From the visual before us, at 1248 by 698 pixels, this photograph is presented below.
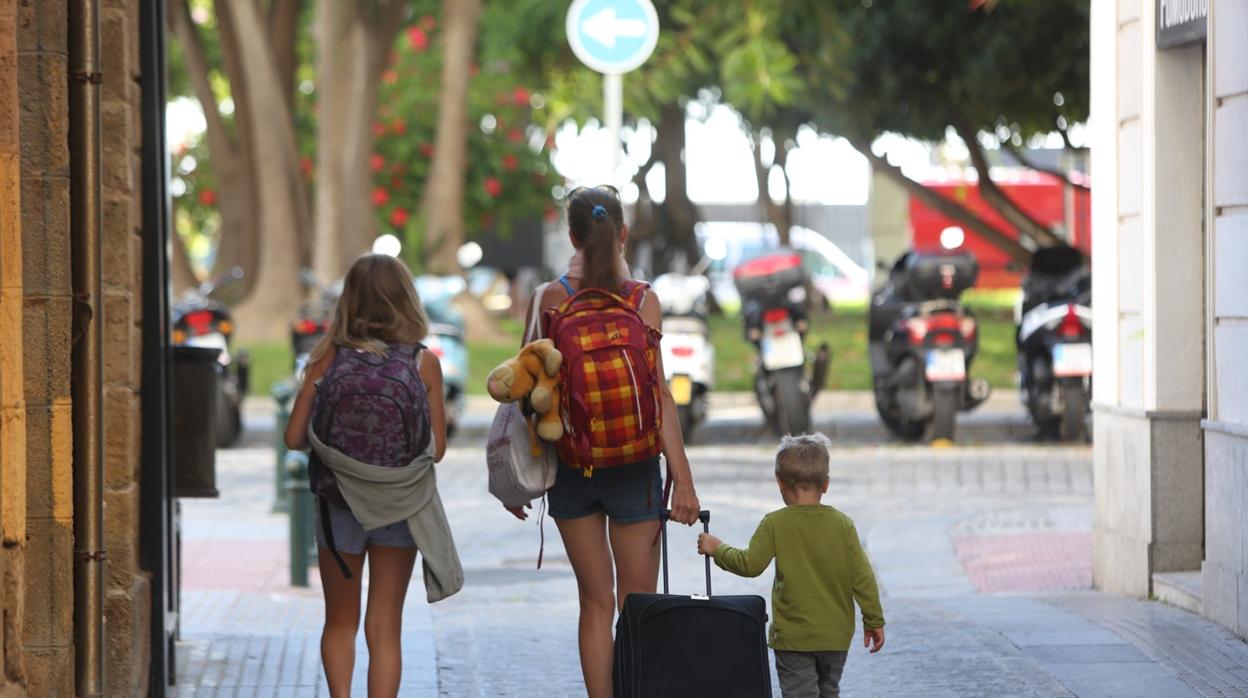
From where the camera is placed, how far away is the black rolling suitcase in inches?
232

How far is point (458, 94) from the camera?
26.1m

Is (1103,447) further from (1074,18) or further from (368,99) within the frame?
(368,99)

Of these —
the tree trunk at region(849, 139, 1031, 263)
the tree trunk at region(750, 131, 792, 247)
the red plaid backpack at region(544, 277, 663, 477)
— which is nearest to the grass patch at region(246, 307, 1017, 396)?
the tree trunk at region(849, 139, 1031, 263)

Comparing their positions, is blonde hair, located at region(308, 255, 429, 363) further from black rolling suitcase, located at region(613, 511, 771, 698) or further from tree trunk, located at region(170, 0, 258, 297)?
tree trunk, located at region(170, 0, 258, 297)

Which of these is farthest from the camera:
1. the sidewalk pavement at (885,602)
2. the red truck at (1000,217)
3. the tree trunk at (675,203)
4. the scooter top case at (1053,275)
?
the red truck at (1000,217)

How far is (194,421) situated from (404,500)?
170 centimetres

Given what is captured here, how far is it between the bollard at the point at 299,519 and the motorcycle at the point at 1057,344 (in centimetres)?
743

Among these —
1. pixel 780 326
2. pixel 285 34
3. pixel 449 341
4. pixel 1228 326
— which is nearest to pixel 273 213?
pixel 285 34

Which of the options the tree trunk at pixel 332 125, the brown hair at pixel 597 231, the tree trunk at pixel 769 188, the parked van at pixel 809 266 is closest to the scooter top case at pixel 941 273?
the tree trunk at pixel 332 125

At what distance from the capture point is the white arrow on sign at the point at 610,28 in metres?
13.5

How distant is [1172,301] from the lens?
9.03 m

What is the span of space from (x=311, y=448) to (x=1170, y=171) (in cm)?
427

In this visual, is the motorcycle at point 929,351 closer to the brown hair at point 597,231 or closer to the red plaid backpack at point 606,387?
the brown hair at point 597,231

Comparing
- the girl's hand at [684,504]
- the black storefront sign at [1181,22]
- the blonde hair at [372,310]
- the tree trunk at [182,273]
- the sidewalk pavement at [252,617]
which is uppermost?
the black storefront sign at [1181,22]
